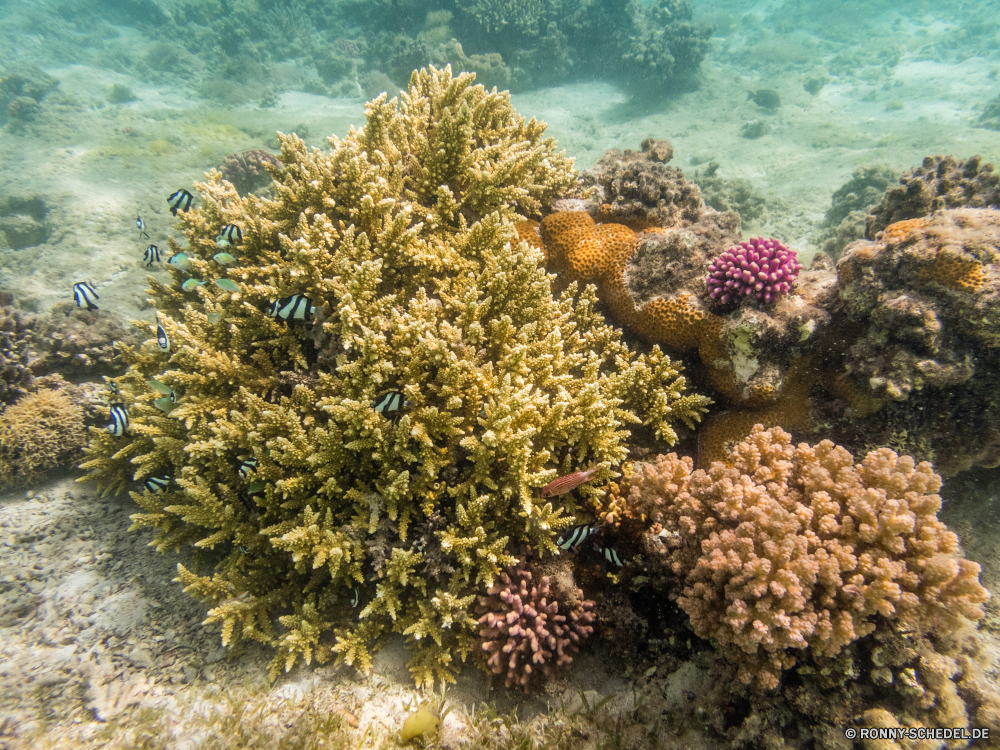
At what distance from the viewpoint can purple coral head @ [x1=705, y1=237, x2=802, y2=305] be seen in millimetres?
3617

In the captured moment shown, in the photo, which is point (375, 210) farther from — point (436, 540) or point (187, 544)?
point (187, 544)

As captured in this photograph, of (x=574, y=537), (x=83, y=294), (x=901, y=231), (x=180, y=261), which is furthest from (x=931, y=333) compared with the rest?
(x=83, y=294)

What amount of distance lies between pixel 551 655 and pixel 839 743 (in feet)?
5.90

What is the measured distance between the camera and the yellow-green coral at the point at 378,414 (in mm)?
3271

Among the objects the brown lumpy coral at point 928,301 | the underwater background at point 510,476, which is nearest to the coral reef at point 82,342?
the underwater background at point 510,476

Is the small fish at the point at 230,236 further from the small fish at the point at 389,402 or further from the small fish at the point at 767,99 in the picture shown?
the small fish at the point at 767,99

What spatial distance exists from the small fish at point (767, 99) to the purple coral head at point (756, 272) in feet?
64.8

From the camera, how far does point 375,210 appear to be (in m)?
3.97

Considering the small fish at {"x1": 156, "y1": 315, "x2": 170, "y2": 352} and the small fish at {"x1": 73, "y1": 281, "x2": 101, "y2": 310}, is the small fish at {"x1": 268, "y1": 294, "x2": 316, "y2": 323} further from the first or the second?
the small fish at {"x1": 73, "y1": 281, "x2": 101, "y2": 310}

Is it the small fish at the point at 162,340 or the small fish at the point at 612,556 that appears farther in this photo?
the small fish at the point at 162,340

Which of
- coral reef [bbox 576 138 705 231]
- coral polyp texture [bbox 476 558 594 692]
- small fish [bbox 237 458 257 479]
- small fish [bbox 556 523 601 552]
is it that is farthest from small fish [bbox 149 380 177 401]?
coral reef [bbox 576 138 705 231]

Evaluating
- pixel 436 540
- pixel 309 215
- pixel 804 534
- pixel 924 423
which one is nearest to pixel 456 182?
pixel 309 215

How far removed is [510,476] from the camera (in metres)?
3.29

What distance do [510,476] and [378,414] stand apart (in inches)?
43.8
